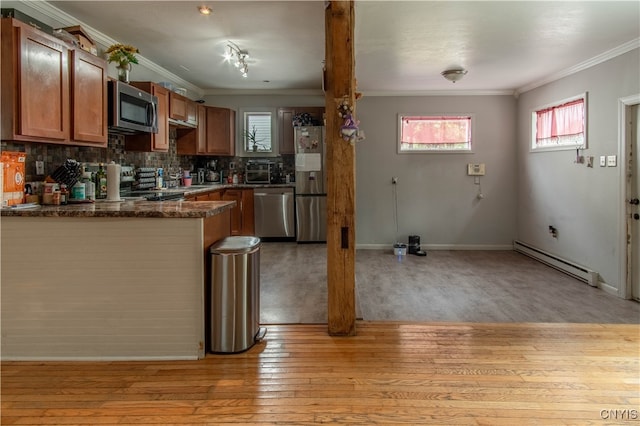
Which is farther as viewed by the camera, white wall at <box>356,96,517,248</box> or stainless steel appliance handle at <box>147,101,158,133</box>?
white wall at <box>356,96,517,248</box>

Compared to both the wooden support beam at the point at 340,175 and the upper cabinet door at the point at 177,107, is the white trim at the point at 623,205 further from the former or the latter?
the upper cabinet door at the point at 177,107

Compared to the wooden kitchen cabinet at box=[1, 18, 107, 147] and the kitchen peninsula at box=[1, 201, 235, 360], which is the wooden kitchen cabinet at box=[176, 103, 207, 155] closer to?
the wooden kitchen cabinet at box=[1, 18, 107, 147]

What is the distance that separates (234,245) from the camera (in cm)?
254

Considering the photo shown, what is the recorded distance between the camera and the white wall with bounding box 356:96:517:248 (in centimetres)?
629

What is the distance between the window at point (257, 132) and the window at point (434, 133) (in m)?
2.20

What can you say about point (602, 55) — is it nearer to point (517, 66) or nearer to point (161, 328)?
point (517, 66)

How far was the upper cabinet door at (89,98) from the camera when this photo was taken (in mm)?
3068

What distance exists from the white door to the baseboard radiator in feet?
1.42

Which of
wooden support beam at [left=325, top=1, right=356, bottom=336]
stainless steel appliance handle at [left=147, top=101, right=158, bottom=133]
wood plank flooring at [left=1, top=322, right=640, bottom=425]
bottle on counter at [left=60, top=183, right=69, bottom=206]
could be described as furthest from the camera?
stainless steel appliance handle at [left=147, top=101, right=158, bottom=133]

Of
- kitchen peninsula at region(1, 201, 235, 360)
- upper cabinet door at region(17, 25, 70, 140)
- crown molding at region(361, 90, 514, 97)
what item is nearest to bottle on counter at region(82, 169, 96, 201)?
upper cabinet door at region(17, 25, 70, 140)

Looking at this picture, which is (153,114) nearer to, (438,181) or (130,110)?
(130,110)

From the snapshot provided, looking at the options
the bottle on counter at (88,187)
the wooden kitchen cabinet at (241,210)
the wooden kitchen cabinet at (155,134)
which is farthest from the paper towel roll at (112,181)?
the wooden kitchen cabinet at (241,210)

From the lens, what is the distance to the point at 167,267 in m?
2.40

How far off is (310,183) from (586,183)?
3722 millimetres
